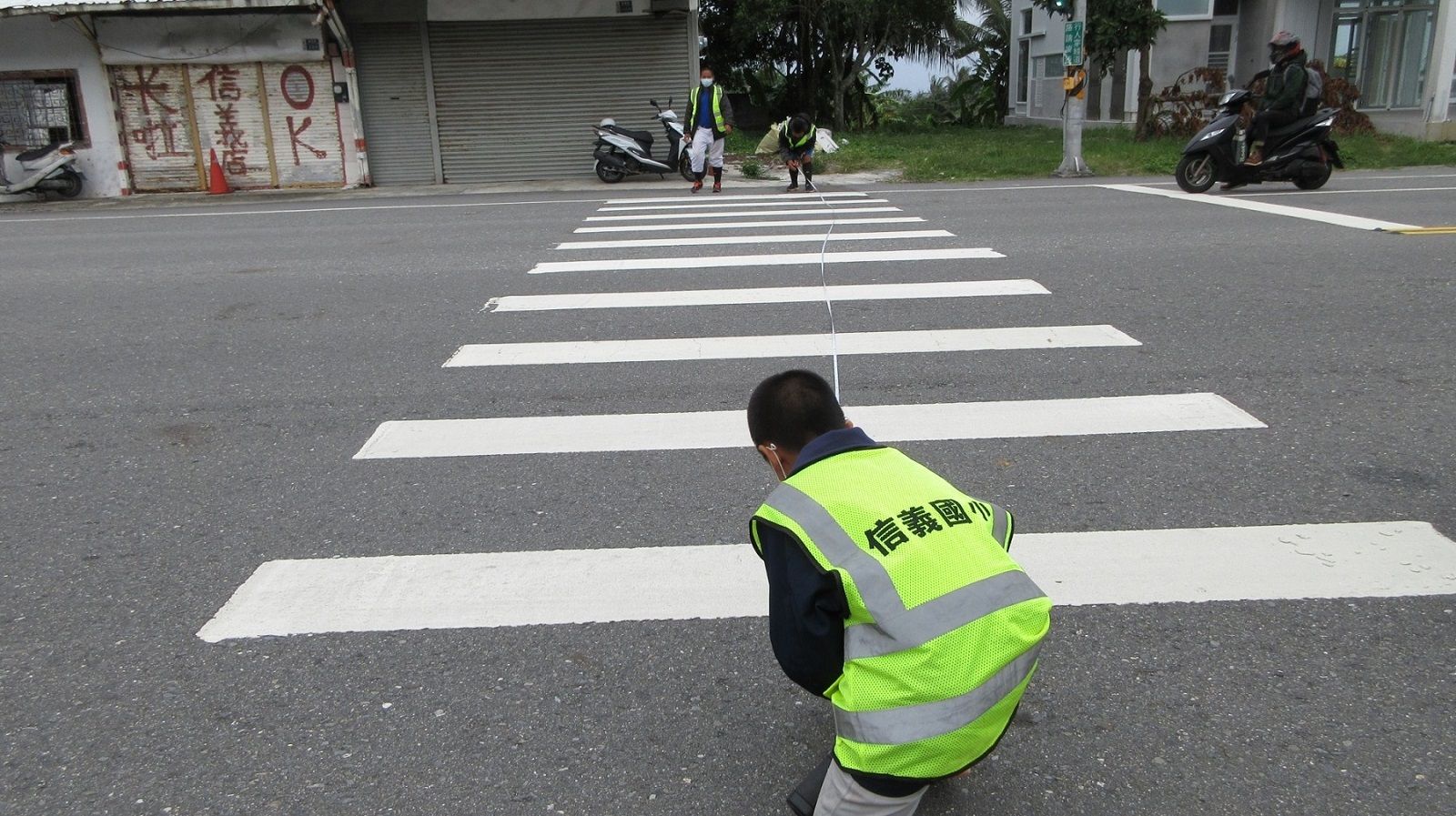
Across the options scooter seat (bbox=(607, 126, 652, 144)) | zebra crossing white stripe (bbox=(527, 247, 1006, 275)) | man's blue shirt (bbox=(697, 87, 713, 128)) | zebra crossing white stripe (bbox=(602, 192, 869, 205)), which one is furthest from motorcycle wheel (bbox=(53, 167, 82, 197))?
zebra crossing white stripe (bbox=(527, 247, 1006, 275))

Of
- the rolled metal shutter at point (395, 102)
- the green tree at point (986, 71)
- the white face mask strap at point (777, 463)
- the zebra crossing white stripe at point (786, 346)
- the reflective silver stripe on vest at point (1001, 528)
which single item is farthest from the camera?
the green tree at point (986, 71)

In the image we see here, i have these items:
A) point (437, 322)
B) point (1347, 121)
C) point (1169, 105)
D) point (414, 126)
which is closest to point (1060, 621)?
point (437, 322)

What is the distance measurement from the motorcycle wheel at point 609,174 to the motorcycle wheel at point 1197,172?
920cm

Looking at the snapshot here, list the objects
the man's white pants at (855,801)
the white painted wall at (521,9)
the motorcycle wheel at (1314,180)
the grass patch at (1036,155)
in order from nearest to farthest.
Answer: the man's white pants at (855,801) → the motorcycle wheel at (1314,180) → the grass patch at (1036,155) → the white painted wall at (521,9)

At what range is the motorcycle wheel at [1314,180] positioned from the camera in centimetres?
1340

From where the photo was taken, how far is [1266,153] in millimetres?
A: 13484

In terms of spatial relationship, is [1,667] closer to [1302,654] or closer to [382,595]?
[382,595]

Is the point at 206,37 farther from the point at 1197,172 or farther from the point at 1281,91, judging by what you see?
the point at 1281,91

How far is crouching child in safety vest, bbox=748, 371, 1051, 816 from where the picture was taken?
87.7 inches

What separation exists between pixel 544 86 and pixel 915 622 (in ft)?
64.7

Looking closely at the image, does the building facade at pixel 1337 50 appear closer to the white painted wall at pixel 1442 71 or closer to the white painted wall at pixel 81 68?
the white painted wall at pixel 1442 71

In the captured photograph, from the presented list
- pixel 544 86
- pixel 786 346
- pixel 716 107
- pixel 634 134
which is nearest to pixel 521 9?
pixel 544 86

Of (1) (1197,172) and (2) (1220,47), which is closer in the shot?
(1) (1197,172)

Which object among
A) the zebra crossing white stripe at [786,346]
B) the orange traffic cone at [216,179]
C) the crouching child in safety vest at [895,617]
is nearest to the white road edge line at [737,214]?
the zebra crossing white stripe at [786,346]
